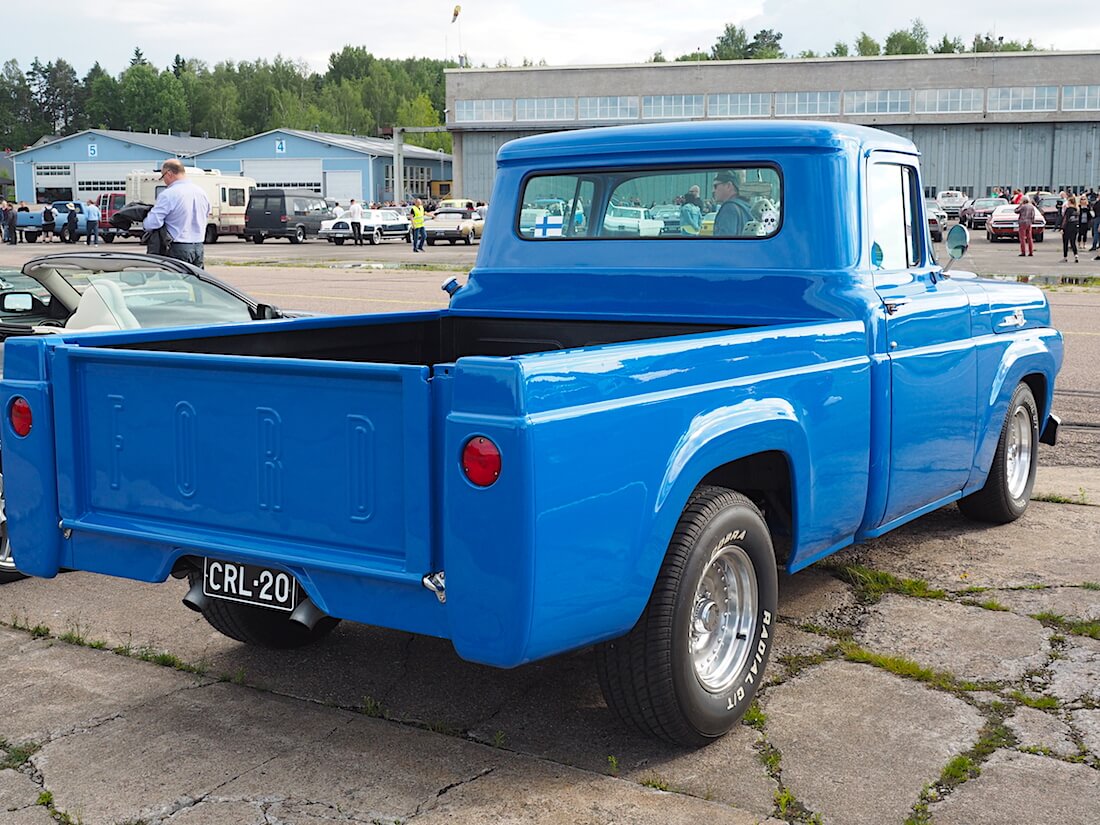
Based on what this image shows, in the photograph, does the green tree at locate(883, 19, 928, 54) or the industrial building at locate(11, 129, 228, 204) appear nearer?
the industrial building at locate(11, 129, 228, 204)

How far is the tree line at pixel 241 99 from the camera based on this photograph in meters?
152

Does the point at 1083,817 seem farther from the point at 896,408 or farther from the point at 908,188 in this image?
the point at 908,188

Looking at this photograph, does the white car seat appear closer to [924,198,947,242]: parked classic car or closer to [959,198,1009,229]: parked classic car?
[924,198,947,242]: parked classic car

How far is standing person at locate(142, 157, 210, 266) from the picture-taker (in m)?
12.2

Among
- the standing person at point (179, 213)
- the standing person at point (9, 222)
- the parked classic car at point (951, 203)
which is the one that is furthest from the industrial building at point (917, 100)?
the standing person at point (179, 213)

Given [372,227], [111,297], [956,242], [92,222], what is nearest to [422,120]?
[92,222]

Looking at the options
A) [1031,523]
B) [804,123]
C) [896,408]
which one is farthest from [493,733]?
[1031,523]

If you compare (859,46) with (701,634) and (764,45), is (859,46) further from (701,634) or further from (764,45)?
(701,634)

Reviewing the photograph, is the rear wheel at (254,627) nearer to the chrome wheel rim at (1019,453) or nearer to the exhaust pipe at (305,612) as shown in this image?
the exhaust pipe at (305,612)

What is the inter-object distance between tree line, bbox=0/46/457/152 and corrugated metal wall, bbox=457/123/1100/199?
86001 mm

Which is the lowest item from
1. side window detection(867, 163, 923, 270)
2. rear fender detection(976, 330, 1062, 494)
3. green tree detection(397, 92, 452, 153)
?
rear fender detection(976, 330, 1062, 494)

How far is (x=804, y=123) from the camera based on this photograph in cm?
523

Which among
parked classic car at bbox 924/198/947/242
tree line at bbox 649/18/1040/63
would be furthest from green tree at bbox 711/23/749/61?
parked classic car at bbox 924/198/947/242

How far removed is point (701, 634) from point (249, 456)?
1505 mm
